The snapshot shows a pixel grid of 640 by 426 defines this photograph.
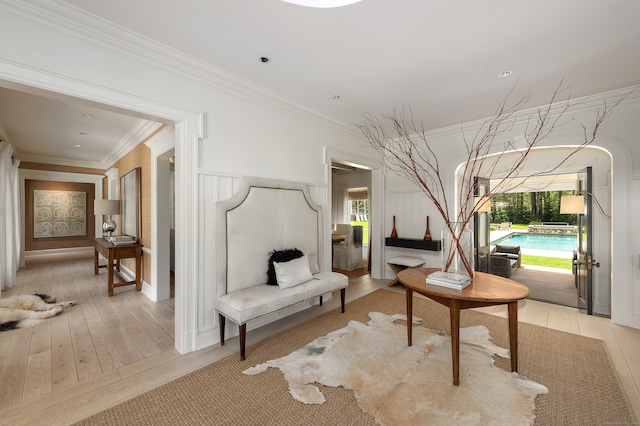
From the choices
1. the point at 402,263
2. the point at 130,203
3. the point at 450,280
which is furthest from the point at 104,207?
the point at 450,280

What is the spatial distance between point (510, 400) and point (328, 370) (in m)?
1.29

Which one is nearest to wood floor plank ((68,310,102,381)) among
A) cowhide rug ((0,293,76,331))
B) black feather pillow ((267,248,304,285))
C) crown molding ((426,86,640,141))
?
cowhide rug ((0,293,76,331))

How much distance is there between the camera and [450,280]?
82.1 inches

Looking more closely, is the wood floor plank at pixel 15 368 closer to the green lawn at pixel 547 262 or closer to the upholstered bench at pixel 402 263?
the upholstered bench at pixel 402 263

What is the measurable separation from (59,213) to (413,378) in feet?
31.6

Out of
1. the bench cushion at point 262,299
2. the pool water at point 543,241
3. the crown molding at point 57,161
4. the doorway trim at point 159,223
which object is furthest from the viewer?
the pool water at point 543,241

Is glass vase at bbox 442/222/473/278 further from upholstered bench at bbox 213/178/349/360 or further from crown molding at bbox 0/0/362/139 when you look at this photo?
crown molding at bbox 0/0/362/139

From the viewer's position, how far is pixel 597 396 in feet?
5.92

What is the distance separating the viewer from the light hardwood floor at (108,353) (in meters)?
1.78

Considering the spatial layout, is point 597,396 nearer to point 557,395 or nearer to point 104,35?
point 557,395

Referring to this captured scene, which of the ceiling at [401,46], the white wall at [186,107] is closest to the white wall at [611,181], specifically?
the ceiling at [401,46]

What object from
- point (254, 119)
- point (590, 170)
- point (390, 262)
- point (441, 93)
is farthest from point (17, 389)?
point (590, 170)

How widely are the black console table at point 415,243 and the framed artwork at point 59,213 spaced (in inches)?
342

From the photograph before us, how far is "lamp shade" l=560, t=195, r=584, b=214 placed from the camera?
3467mm
